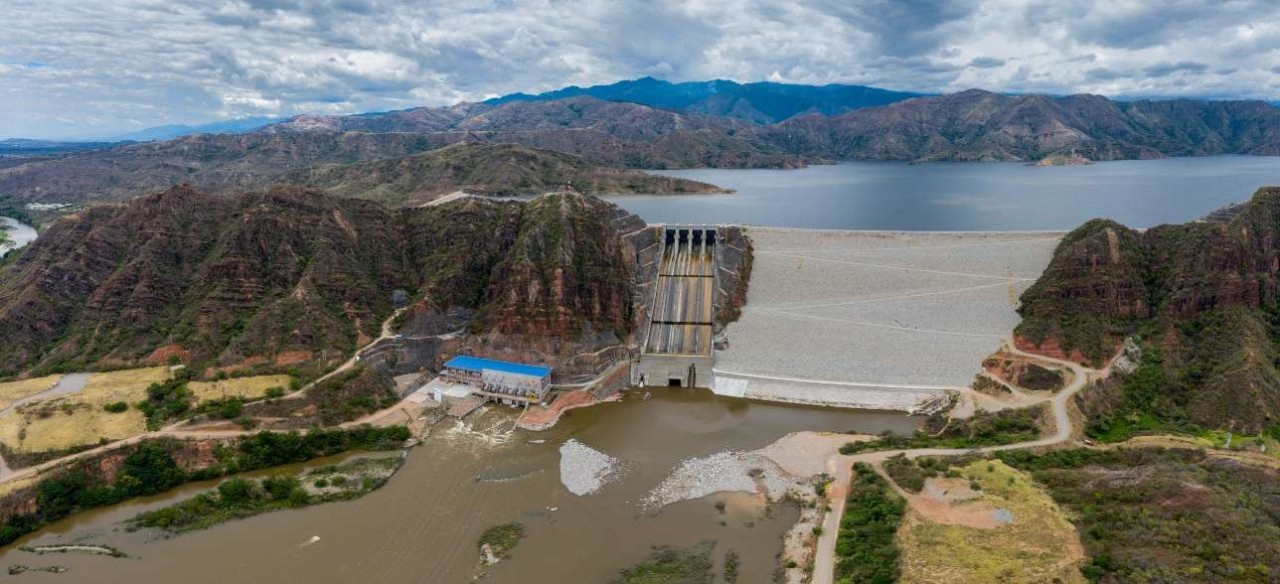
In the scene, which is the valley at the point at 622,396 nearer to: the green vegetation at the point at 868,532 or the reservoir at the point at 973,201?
the green vegetation at the point at 868,532

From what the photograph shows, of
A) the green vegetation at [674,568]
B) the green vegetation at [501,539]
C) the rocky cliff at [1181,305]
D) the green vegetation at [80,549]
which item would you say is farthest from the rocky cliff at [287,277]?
the rocky cliff at [1181,305]

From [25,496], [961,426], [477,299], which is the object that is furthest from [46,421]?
[961,426]

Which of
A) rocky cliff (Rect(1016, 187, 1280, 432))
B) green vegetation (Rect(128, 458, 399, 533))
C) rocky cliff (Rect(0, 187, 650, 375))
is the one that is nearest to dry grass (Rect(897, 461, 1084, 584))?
rocky cliff (Rect(1016, 187, 1280, 432))

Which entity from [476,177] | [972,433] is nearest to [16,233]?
[476,177]

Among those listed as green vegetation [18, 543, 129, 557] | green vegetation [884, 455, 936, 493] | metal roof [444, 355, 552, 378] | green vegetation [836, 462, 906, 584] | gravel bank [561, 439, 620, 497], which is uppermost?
metal roof [444, 355, 552, 378]

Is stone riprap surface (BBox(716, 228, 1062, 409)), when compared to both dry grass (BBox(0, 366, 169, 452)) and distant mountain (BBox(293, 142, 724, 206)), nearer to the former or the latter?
dry grass (BBox(0, 366, 169, 452))

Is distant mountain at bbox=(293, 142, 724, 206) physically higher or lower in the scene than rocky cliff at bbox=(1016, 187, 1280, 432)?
higher

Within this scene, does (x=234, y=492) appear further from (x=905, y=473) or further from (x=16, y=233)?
(x=16, y=233)
